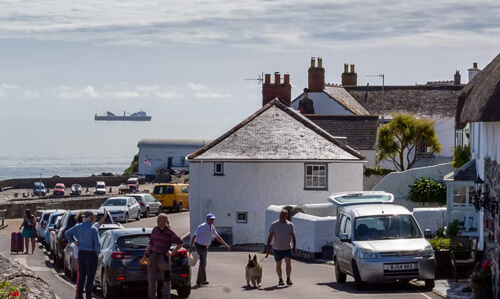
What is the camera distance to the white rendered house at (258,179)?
144ft

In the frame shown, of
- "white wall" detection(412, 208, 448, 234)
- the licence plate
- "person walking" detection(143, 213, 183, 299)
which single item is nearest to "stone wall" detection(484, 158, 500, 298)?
the licence plate

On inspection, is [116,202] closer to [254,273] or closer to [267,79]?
[267,79]

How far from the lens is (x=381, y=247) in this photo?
2067 centimetres

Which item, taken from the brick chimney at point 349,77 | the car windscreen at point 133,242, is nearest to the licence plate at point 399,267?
the car windscreen at point 133,242

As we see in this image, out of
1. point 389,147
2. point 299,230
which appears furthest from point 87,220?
point 389,147

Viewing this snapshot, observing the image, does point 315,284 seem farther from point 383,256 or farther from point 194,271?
point 194,271

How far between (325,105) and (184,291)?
5273cm

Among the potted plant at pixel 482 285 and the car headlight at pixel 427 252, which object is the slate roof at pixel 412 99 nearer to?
the car headlight at pixel 427 252

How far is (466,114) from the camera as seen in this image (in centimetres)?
2034

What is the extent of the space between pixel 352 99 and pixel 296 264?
48901 millimetres

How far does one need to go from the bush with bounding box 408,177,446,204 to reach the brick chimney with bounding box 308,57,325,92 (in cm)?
3343

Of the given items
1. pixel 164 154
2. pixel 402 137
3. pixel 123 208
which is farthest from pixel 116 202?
pixel 164 154

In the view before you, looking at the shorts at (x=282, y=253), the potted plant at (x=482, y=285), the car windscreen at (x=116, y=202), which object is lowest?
the potted plant at (x=482, y=285)

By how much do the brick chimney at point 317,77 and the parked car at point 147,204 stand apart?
1858 cm
